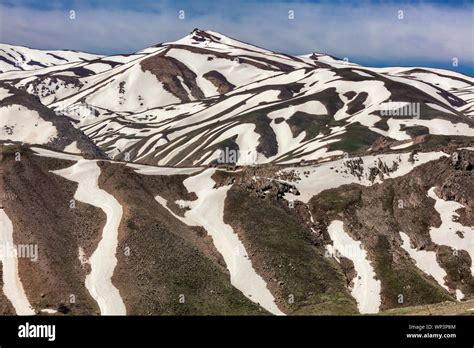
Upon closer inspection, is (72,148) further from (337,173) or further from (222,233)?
(222,233)

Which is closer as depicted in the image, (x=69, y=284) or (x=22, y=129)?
(x=69, y=284)

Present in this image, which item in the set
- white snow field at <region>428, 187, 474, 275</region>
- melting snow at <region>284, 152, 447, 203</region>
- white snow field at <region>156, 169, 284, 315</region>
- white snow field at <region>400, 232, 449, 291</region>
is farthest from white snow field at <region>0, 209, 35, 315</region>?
white snow field at <region>428, 187, 474, 275</region>

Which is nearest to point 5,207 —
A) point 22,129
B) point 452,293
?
point 452,293

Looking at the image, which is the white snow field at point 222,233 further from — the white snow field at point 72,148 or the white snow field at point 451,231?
the white snow field at point 72,148

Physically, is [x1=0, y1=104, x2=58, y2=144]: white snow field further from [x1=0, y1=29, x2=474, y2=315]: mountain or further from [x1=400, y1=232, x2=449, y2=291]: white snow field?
[x1=400, y1=232, x2=449, y2=291]: white snow field
